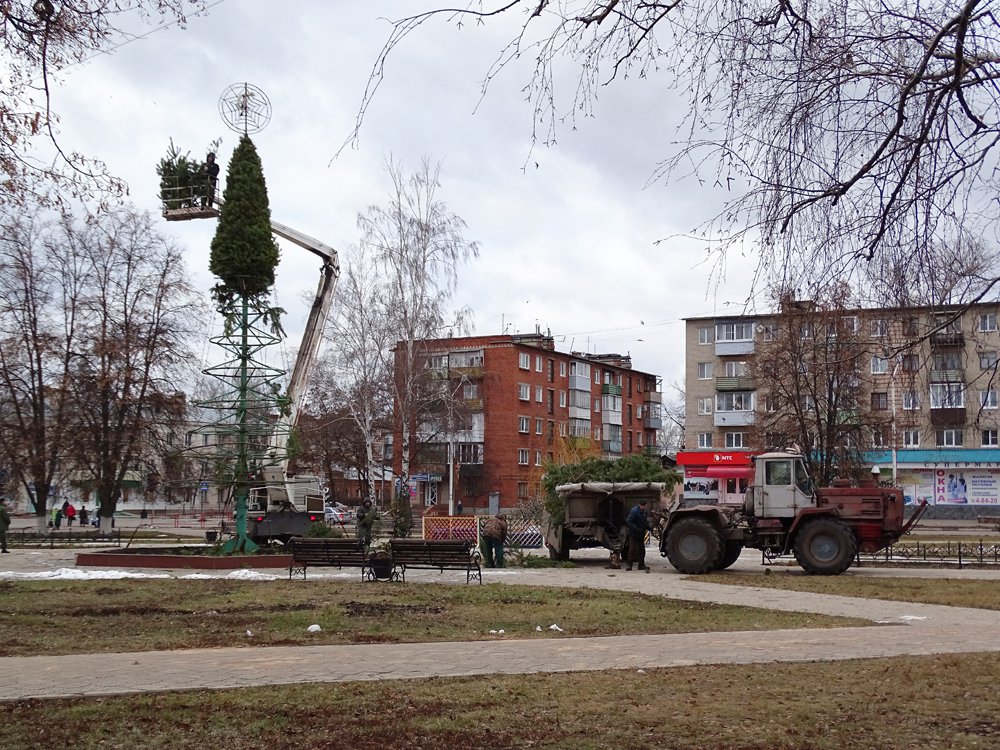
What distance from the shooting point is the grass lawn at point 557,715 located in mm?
6535

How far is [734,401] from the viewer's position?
69.6 meters

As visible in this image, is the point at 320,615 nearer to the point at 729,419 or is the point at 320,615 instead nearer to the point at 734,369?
the point at 729,419

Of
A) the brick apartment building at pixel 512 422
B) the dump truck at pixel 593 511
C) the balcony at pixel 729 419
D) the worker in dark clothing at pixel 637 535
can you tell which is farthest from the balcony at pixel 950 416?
the balcony at pixel 729 419

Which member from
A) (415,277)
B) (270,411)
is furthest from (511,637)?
(415,277)

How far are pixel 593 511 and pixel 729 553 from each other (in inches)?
155

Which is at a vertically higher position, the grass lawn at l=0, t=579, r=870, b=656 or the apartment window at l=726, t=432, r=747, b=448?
the apartment window at l=726, t=432, r=747, b=448

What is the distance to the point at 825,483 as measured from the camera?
35438 millimetres

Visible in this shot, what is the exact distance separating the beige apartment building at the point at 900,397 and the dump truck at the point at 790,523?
7.50 feet

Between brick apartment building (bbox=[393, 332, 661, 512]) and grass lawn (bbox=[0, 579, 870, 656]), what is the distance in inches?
1663

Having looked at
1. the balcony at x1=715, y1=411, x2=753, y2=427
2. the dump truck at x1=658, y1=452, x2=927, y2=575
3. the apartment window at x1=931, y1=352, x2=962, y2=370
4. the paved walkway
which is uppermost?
the balcony at x1=715, y1=411, x2=753, y2=427

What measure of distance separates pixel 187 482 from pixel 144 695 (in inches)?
823

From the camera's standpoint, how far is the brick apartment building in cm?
6881

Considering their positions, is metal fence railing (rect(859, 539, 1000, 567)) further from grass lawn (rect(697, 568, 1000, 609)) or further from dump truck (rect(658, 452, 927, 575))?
grass lawn (rect(697, 568, 1000, 609))

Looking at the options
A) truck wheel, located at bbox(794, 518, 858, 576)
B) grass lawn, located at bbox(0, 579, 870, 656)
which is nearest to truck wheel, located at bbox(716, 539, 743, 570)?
truck wheel, located at bbox(794, 518, 858, 576)
